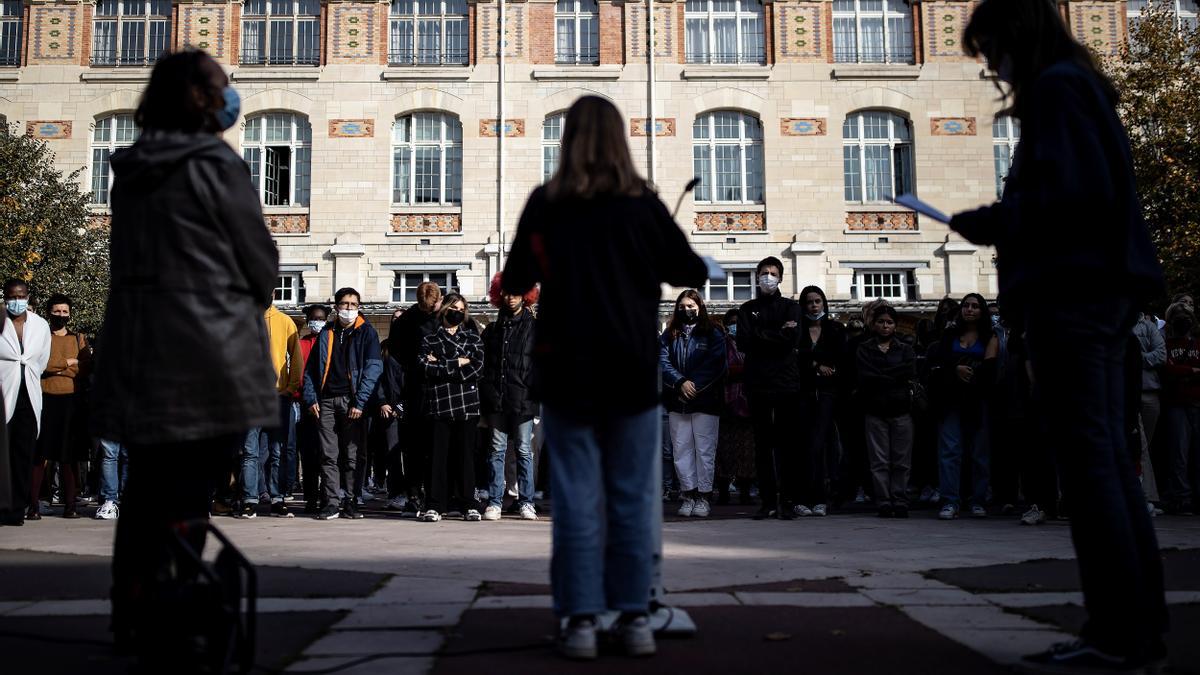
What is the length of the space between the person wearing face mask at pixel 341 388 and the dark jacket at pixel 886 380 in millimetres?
4836

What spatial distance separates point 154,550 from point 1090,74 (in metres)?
3.55

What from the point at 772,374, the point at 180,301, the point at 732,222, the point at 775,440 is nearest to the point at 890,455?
the point at 775,440

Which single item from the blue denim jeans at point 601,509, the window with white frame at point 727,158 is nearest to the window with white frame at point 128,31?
the window with white frame at point 727,158

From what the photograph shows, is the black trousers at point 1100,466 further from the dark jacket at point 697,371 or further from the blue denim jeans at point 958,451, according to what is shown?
the dark jacket at point 697,371

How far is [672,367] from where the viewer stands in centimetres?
1092

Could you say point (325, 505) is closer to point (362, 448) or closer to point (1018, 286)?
point (362, 448)

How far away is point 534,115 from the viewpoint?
27.8m

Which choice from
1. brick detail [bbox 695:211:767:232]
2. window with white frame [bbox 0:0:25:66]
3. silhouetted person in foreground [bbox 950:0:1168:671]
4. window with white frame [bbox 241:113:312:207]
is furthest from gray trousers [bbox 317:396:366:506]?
window with white frame [bbox 0:0:25:66]

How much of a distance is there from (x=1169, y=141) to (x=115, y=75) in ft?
84.5

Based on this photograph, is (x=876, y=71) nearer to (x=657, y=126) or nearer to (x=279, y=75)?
(x=657, y=126)

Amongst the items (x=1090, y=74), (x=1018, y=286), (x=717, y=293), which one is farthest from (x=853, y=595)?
(x=717, y=293)

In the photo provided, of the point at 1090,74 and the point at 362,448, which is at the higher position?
the point at 1090,74

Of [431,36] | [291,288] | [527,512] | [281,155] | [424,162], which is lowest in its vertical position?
[527,512]

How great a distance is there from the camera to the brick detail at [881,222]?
91.5 ft
